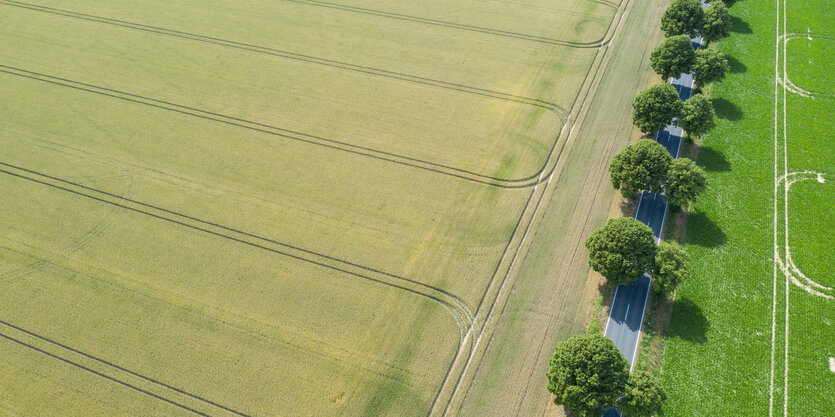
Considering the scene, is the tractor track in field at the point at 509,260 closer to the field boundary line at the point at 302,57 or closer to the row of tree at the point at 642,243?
the field boundary line at the point at 302,57

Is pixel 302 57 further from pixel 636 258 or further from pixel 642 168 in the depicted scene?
pixel 636 258

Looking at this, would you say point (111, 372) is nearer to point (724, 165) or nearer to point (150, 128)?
point (150, 128)

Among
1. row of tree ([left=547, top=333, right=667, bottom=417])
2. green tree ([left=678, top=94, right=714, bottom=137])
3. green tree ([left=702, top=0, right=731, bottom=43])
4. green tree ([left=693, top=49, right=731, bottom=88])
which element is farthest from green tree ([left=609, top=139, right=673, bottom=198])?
green tree ([left=702, top=0, right=731, bottom=43])

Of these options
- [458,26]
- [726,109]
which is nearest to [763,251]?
[726,109]

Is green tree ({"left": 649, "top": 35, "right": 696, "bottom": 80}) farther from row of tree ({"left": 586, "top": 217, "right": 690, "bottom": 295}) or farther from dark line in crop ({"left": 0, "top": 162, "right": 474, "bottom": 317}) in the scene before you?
dark line in crop ({"left": 0, "top": 162, "right": 474, "bottom": 317})

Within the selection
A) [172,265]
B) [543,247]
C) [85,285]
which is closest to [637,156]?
[543,247]

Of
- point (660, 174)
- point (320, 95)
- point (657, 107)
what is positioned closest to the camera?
point (660, 174)

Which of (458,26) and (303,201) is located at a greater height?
(458,26)

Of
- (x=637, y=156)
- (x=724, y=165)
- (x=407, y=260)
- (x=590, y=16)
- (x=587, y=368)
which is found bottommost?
(x=587, y=368)
